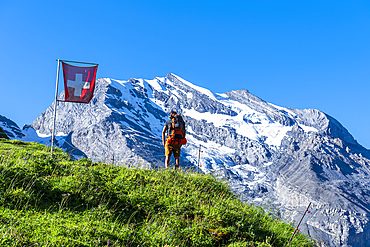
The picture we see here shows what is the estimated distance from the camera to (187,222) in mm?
7062

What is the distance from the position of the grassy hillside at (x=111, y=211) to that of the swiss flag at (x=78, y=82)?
2947 mm

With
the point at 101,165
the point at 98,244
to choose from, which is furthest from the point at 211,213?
the point at 101,165

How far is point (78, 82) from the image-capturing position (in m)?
10.9

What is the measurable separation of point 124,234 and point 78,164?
4203mm

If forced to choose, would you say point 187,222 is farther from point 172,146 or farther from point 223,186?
point 172,146

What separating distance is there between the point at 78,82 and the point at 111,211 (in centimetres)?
638

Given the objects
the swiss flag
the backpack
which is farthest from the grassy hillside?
the backpack

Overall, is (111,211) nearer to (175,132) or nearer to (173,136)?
(173,136)

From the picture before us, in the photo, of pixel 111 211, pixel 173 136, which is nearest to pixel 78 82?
pixel 173 136

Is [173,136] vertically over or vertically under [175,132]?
under

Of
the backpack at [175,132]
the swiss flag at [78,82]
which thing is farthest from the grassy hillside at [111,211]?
the backpack at [175,132]

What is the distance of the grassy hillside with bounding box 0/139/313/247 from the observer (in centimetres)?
542

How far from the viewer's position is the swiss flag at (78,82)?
1062cm

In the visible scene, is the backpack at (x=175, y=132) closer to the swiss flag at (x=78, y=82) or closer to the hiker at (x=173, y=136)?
the hiker at (x=173, y=136)
